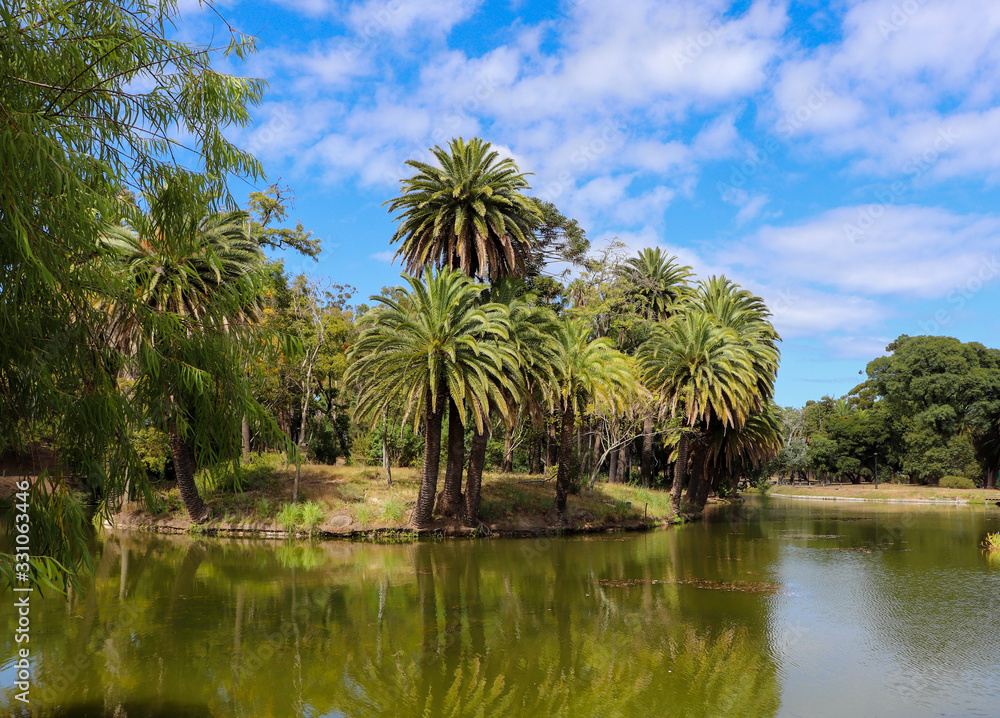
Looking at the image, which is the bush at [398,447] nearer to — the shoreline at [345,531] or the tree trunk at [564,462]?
the shoreline at [345,531]

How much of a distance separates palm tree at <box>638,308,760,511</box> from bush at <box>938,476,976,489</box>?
41165 mm

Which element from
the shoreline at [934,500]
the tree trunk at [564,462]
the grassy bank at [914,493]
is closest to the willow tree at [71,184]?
the tree trunk at [564,462]

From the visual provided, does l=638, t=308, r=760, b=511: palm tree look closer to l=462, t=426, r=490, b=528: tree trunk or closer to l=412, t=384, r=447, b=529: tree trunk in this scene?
l=462, t=426, r=490, b=528: tree trunk

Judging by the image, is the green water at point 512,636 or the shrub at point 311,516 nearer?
the green water at point 512,636

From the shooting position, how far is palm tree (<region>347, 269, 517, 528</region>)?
24.5m

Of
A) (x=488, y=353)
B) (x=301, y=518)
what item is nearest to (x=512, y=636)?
(x=488, y=353)

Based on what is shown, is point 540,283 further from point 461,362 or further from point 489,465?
point 461,362

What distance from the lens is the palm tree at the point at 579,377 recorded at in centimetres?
2878

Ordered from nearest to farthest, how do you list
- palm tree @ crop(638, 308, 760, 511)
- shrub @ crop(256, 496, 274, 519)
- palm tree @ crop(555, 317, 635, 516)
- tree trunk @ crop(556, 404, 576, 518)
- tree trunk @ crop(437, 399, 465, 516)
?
shrub @ crop(256, 496, 274, 519), tree trunk @ crop(437, 399, 465, 516), palm tree @ crop(555, 317, 635, 516), tree trunk @ crop(556, 404, 576, 518), palm tree @ crop(638, 308, 760, 511)

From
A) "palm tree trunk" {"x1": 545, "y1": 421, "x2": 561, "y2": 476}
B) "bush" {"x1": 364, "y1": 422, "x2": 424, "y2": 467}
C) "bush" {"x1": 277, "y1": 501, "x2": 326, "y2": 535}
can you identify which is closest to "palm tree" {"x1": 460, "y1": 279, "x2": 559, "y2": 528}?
"bush" {"x1": 277, "y1": 501, "x2": 326, "y2": 535}

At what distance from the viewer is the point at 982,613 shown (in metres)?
14.2

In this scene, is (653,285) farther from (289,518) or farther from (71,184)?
(71,184)

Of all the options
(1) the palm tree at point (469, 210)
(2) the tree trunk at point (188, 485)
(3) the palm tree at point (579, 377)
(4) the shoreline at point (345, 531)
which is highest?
(1) the palm tree at point (469, 210)

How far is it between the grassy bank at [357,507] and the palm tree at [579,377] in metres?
2.09
